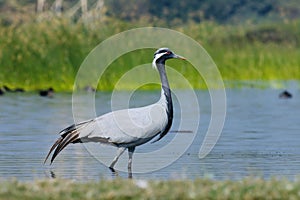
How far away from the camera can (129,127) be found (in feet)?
37.8

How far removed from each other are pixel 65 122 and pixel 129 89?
24.7 feet

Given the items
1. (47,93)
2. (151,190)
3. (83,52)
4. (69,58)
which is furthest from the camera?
(83,52)

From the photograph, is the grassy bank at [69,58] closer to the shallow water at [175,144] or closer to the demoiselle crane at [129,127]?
the shallow water at [175,144]

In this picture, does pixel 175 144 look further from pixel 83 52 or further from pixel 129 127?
pixel 83 52

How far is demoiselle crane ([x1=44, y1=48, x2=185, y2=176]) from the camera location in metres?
11.5

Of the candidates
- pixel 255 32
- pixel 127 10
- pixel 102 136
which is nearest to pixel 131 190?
pixel 102 136

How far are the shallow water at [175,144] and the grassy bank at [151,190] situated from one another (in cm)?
66

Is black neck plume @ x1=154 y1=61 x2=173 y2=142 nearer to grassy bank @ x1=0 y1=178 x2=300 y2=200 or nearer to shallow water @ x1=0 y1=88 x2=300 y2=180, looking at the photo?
shallow water @ x1=0 y1=88 x2=300 y2=180

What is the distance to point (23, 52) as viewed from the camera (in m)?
25.5

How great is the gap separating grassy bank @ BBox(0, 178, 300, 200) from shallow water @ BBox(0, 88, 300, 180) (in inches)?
25.9

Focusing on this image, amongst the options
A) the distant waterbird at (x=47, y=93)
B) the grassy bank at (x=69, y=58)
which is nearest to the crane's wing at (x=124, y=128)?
the distant waterbird at (x=47, y=93)

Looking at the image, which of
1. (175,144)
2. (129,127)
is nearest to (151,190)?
(129,127)

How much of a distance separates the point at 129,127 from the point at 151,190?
283 cm

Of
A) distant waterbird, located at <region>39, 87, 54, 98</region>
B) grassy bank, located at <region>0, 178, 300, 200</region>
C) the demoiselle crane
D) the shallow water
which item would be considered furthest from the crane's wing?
distant waterbird, located at <region>39, 87, 54, 98</region>
